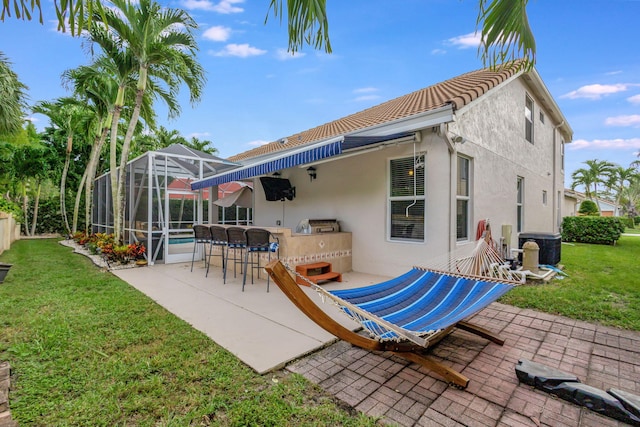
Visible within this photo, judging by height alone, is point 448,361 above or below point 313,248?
below

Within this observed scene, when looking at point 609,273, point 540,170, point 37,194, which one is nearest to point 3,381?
point 609,273

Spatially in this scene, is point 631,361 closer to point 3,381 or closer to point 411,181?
point 411,181

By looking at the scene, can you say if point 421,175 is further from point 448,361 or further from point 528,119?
point 528,119

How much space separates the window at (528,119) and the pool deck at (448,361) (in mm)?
8843

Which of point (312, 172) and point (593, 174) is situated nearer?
point (312, 172)

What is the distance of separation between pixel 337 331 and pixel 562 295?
214 inches

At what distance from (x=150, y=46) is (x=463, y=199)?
31.3 feet

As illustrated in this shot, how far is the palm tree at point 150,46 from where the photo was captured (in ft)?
27.0

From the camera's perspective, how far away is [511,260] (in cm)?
801

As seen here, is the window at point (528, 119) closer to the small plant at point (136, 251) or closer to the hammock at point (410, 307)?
the hammock at point (410, 307)

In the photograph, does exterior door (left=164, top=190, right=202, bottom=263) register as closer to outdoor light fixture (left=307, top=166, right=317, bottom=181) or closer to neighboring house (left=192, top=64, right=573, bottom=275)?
neighboring house (left=192, top=64, right=573, bottom=275)

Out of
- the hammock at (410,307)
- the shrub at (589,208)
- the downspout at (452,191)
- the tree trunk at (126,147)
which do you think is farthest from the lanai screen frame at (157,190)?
the shrub at (589,208)

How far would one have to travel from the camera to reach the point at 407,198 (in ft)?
23.2

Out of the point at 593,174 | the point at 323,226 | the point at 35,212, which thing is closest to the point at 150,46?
the point at 323,226
